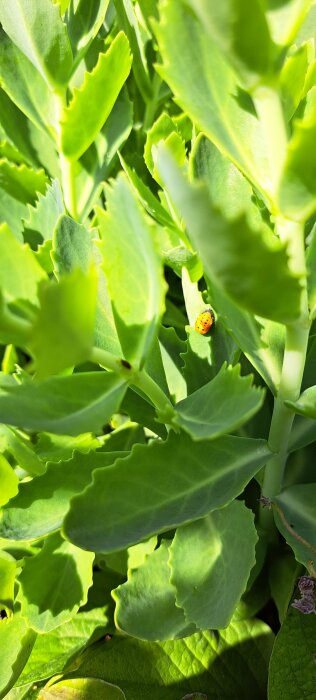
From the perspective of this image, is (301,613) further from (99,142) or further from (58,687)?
(99,142)

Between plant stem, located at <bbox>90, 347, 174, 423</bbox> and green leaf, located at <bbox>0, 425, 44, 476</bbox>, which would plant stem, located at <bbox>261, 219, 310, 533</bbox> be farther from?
green leaf, located at <bbox>0, 425, 44, 476</bbox>

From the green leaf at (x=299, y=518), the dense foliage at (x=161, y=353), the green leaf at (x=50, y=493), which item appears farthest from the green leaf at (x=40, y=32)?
the green leaf at (x=299, y=518)

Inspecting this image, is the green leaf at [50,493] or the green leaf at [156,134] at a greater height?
the green leaf at [156,134]

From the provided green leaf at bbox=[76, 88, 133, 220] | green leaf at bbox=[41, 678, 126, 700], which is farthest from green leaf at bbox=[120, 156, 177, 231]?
green leaf at bbox=[41, 678, 126, 700]

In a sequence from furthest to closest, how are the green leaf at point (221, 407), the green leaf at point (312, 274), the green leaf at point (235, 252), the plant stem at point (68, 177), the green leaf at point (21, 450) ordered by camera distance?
1. the plant stem at point (68, 177)
2. the green leaf at point (21, 450)
3. the green leaf at point (312, 274)
4. the green leaf at point (221, 407)
5. the green leaf at point (235, 252)

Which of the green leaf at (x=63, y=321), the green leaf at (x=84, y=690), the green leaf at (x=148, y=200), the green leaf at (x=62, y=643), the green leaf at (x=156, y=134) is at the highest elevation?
the green leaf at (x=63, y=321)

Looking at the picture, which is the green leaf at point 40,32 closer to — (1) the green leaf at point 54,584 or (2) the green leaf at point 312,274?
(2) the green leaf at point 312,274

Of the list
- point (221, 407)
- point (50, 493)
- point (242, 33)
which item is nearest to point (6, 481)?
point (50, 493)

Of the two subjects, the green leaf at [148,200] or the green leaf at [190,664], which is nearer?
the green leaf at [148,200]
